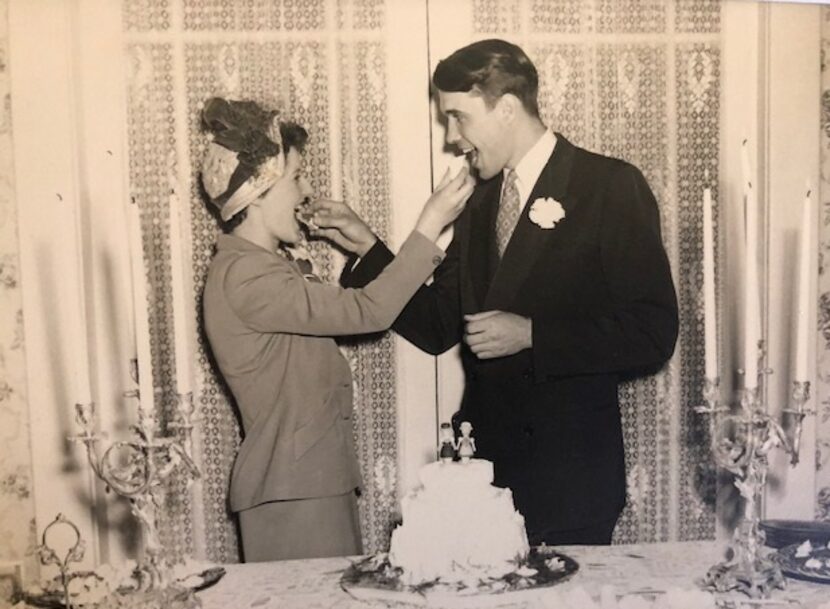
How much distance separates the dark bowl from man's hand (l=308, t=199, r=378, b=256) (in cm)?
82

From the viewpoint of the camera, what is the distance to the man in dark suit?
142cm

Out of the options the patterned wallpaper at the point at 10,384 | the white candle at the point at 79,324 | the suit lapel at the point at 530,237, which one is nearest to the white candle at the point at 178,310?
the white candle at the point at 79,324

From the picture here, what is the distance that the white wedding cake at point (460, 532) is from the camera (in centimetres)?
134

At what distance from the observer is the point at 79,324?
1296 mm

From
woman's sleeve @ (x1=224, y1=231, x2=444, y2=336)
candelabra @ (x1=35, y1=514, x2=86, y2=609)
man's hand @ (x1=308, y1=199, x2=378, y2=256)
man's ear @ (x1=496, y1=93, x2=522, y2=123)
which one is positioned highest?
man's ear @ (x1=496, y1=93, x2=522, y2=123)

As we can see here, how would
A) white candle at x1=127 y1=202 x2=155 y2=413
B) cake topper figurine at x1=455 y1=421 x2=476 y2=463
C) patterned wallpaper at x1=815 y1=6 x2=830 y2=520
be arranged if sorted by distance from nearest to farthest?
white candle at x1=127 y1=202 x2=155 y2=413 → cake topper figurine at x1=455 y1=421 x2=476 y2=463 → patterned wallpaper at x1=815 y1=6 x2=830 y2=520

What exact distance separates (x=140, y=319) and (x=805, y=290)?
0.97 m

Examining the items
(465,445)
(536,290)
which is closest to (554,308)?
(536,290)

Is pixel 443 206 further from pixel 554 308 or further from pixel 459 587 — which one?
pixel 459 587

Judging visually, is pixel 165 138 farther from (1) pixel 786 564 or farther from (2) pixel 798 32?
(1) pixel 786 564

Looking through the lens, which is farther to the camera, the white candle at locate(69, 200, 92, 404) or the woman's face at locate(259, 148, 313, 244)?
the woman's face at locate(259, 148, 313, 244)

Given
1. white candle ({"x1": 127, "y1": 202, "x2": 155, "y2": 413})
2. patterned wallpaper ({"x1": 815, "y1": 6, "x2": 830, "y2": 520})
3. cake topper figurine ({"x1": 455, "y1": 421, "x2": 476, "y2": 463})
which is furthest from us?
patterned wallpaper ({"x1": 815, "y1": 6, "x2": 830, "y2": 520})

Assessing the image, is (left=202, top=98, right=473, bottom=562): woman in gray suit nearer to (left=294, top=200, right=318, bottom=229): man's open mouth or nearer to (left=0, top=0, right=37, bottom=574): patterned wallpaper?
(left=294, top=200, right=318, bottom=229): man's open mouth

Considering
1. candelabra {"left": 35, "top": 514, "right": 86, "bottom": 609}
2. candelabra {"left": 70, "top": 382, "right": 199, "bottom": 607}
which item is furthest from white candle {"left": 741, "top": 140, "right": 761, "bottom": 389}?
candelabra {"left": 35, "top": 514, "right": 86, "bottom": 609}
